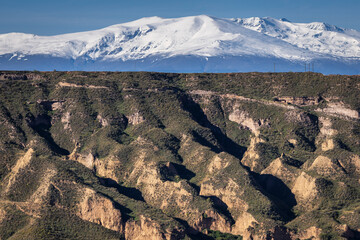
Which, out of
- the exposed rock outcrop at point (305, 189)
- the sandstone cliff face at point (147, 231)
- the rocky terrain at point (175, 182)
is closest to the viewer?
the sandstone cliff face at point (147, 231)

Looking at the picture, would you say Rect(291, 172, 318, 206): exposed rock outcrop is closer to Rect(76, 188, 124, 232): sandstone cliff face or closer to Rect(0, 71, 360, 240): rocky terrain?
Rect(0, 71, 360, 240): rocky terrain

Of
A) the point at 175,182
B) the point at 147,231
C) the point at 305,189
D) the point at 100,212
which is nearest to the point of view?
the point at 147,231

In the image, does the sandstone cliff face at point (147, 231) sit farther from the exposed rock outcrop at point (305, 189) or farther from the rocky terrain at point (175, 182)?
the exposed rock outcrop at point (305, 189)

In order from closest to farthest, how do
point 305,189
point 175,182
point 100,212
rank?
point 100,212
point 305,189
point 175,182

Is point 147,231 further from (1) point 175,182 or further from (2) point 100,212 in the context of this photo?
(1) point 175,182

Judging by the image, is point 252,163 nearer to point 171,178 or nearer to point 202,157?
point 202,157

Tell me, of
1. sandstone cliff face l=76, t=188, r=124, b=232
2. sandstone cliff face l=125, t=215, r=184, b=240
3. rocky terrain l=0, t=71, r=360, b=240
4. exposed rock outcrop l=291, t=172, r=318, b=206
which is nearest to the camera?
sandstone cliff face l=125, t=215, r=184, b=240

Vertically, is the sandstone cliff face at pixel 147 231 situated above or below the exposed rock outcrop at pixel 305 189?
above

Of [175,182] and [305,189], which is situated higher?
[175,182]

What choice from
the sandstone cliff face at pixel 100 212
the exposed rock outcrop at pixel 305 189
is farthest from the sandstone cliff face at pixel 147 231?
the exposed rock outcrop at pixel 305 189

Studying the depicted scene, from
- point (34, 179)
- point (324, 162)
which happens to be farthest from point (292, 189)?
point (34, 179)

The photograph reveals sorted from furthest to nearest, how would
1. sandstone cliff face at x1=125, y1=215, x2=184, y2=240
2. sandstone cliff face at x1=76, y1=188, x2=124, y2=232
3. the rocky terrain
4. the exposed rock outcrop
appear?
the exposed rock outcrop
sandstone cliff face at x1=76, y1=188, x2=124, y2=232
the rocky terrain
sandstone cliff face at x1=125, y1=215, x2=184, y2=240

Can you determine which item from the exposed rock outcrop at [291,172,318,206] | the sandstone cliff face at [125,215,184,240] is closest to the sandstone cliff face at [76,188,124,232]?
the sandstone cliff face at [125,215,184,240]

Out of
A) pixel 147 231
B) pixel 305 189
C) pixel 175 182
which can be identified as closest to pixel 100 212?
pixel 147 231
